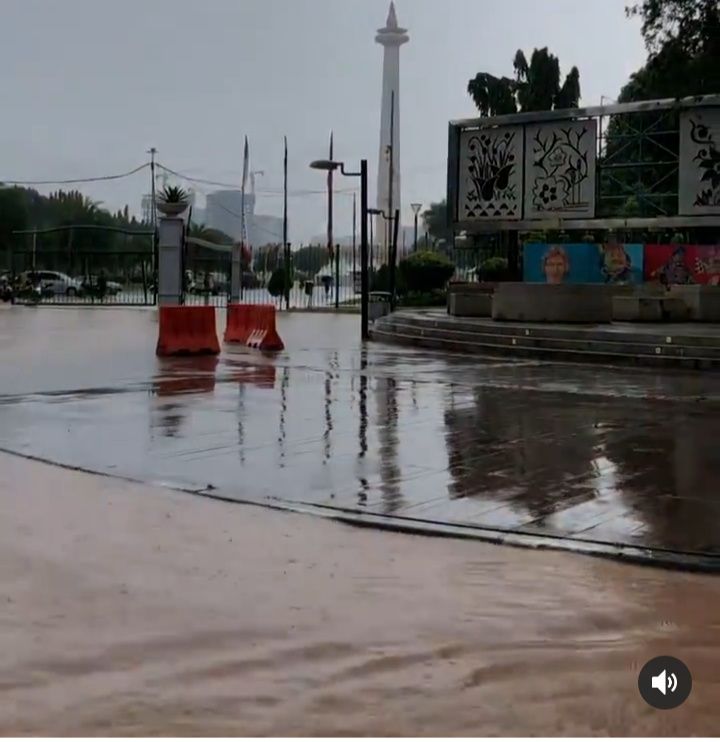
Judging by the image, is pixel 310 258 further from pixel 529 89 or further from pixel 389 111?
pixel 389 111

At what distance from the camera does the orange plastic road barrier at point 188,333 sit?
1872 centimetres

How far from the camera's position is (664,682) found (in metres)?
4.14

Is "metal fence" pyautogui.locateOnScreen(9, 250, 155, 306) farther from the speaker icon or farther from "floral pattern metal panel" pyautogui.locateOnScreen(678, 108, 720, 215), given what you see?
the speaker icon

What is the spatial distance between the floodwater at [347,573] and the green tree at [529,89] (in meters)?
46.8

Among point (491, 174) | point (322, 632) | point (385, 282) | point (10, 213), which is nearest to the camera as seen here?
point (322, 632)

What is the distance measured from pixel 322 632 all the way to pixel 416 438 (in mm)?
5325

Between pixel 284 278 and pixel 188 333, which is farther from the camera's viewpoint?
pixel 284 278

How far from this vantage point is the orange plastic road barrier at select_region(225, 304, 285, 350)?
68.3 feet

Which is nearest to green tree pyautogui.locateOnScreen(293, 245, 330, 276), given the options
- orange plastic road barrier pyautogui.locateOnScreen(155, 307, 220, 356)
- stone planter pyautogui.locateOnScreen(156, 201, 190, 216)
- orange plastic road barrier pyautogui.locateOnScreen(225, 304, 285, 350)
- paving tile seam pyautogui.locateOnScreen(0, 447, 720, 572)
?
stone planter pyautogui.locateOnScreen(156, 201, 190, 216)

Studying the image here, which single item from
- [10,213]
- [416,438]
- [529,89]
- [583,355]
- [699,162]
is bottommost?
[416,438]

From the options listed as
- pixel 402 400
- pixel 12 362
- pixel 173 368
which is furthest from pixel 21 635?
pixel 12 362

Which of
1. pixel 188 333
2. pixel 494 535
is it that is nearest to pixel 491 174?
pixel 188 333

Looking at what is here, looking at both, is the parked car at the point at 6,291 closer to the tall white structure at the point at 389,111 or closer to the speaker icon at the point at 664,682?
the tall white structure at the point at 389,111

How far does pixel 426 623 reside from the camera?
16.3 feet
